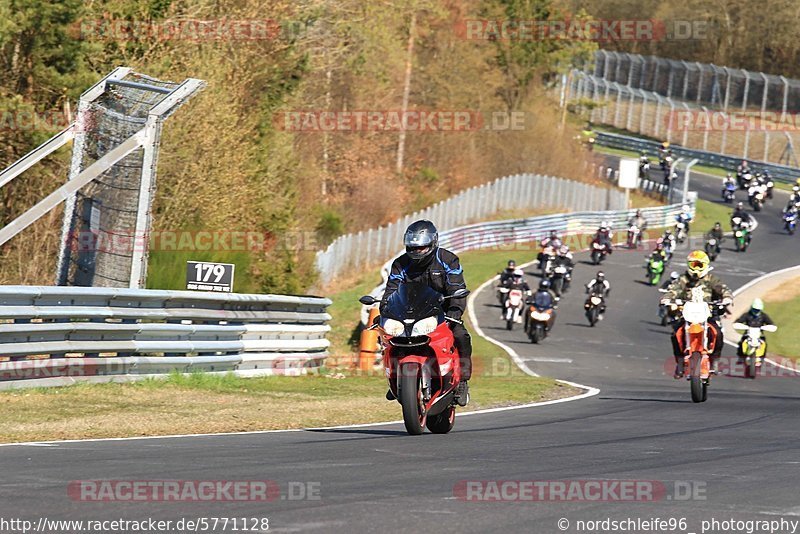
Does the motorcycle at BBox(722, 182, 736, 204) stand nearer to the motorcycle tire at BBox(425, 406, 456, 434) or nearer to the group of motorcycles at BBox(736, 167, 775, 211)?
the group of motorcycles at BBox(736, 167, 775, 211)

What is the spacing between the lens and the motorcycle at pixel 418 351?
1046cm

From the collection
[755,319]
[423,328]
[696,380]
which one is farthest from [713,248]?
[423,328]

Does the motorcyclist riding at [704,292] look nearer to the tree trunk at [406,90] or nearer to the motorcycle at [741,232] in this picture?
the motorcycle at [741,232]

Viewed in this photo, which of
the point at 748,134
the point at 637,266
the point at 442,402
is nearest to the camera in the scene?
the point at 442,402

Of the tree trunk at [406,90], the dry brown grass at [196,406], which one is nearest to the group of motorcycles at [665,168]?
the tree trunk at [406,90]

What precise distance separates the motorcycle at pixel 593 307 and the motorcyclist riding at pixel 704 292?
54.2ft

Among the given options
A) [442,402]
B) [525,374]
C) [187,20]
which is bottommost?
[525,374]

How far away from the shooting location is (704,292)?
1633 cm

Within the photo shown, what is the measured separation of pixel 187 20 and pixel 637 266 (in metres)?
21.4

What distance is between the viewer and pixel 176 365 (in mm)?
14711

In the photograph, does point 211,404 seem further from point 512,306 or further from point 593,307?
point 593,307

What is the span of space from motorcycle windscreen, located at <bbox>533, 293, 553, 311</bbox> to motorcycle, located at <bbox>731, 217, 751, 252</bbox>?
22411 mm

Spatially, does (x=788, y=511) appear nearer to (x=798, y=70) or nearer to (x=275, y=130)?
(x=275, y=130)

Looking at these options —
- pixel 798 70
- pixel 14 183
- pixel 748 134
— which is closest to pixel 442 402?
pixel 14 183
